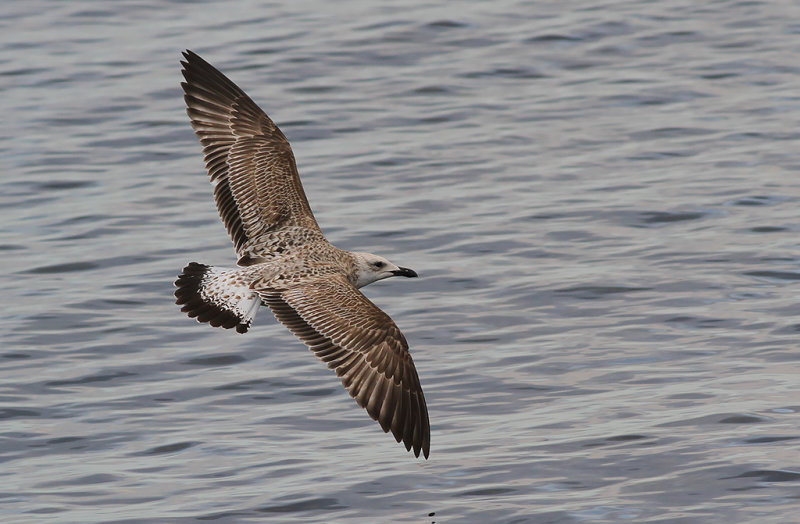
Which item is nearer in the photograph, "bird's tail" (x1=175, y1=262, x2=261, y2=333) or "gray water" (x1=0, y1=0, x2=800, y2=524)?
"gray water" (x1=0, y1=0, x2=800, y2=524)

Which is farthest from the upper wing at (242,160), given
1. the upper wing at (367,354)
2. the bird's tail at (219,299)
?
the upper wing at (367,354)

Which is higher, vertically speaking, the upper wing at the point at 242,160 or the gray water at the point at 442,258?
the upper wing at the point at 242,160

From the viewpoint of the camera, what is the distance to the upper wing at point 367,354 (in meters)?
8.59

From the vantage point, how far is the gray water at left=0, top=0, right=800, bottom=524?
343 inches

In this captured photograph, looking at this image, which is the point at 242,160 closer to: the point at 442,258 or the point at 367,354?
the point at 367,354

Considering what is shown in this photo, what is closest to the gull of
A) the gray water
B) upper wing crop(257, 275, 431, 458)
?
upper wing crop(257, 275, 431, 458)

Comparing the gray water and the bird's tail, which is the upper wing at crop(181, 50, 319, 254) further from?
the gray water

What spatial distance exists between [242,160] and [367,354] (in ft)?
7.78

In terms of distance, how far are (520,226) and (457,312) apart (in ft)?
6.55

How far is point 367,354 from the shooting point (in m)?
8.77

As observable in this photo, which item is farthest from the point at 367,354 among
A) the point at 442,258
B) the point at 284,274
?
the point at 442,258

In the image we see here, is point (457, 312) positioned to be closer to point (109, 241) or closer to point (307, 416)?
point (307, 416)

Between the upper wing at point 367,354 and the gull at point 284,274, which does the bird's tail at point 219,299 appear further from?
the upper wing at point 367,354

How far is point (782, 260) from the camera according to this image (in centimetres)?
1202
